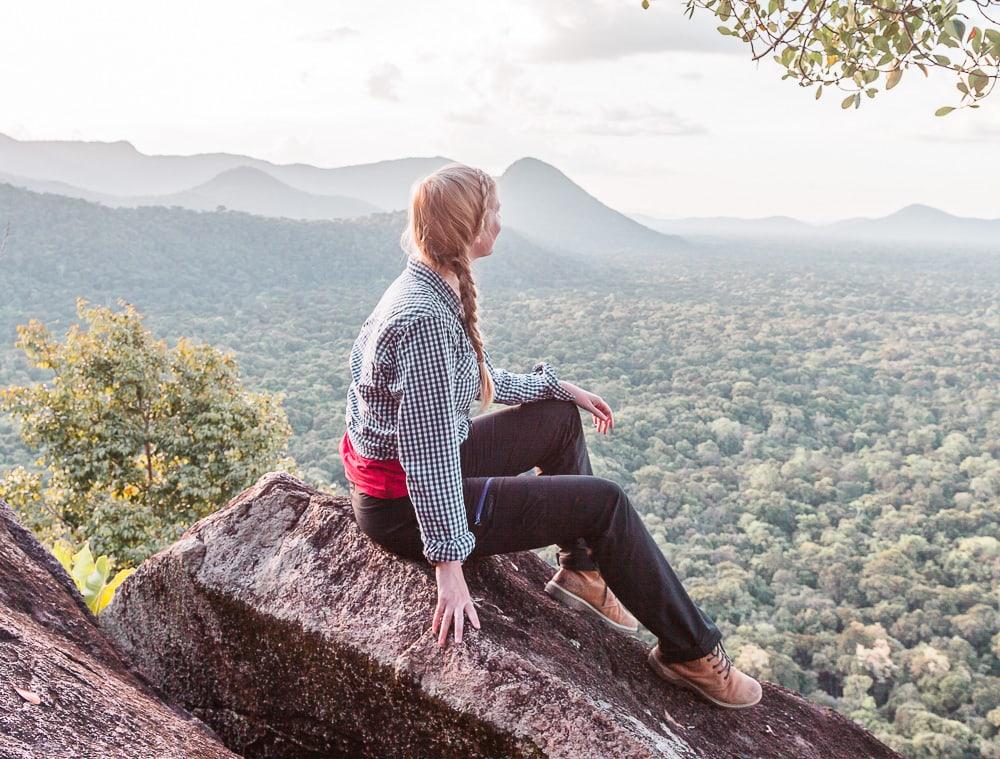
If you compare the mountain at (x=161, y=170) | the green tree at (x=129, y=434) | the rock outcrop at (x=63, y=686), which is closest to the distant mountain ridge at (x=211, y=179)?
the mountain at (x=161, y=170)

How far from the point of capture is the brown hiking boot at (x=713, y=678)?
267 centimetres

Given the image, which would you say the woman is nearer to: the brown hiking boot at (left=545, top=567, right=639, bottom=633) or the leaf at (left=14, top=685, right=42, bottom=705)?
the brown hiking boot at (left=545, top=567, right=639, bottom=633)

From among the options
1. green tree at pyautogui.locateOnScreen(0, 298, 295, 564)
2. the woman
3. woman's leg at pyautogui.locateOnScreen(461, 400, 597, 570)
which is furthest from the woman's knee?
green tree at pyautogui.locateOnScreen(0, 298, 295, 564)

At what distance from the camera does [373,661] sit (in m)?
2.40

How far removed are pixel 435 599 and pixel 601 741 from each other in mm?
667

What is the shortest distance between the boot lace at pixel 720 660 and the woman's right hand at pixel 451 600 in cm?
90

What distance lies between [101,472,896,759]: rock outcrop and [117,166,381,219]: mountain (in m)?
135

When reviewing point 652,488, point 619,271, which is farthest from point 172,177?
point 652,488

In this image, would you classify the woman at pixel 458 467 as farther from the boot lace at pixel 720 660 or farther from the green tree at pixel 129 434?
the green tree at pixel 129 434

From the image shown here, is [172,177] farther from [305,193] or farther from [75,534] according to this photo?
[75,534]

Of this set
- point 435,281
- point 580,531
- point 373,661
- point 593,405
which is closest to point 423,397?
point 435,281

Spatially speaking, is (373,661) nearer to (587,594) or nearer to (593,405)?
(587,594)

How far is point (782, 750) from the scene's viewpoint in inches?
108

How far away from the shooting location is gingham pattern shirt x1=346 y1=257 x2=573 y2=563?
7.26 ft
